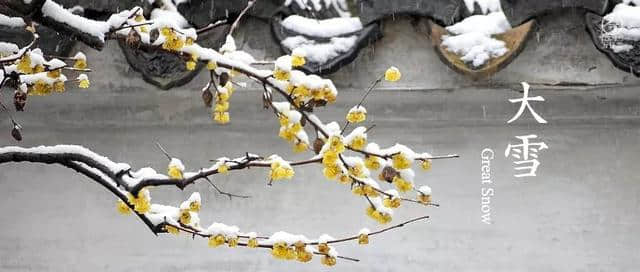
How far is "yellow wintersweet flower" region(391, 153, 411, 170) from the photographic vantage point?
190 cm

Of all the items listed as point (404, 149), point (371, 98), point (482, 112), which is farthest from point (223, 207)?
point (404, 149)

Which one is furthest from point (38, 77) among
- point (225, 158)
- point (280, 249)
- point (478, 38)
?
point (478, 38)

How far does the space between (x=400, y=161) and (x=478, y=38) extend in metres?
1.33

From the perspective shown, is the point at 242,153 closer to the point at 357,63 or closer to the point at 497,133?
the point at 357,63

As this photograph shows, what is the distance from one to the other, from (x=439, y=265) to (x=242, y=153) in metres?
0.80

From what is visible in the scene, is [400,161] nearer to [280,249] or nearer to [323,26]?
→ [280,249]

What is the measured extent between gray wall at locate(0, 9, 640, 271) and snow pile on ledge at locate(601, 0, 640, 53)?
26cm

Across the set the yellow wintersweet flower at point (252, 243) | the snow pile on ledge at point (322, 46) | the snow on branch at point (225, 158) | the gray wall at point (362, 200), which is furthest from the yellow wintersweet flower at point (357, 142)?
the gray wall at point (362, 200)

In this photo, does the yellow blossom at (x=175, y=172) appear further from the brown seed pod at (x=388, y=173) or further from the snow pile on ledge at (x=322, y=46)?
the snow pile on ledge at (x=322, y=46)

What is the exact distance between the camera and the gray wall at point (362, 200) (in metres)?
3.47

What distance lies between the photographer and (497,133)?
11.8ft

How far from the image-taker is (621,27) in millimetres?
3092

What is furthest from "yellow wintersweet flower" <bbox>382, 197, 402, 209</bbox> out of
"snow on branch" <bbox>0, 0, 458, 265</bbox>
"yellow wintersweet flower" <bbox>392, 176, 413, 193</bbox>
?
"yellow wintersweet flower" <bbox>392, 176, 413, 193</bbox>

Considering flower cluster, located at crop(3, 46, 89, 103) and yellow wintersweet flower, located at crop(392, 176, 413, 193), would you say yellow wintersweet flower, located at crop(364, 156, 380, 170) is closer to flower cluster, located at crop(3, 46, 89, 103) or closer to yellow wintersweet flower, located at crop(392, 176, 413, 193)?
yellow wintersweet flower, located at crop(392, 176, 413, 193)
